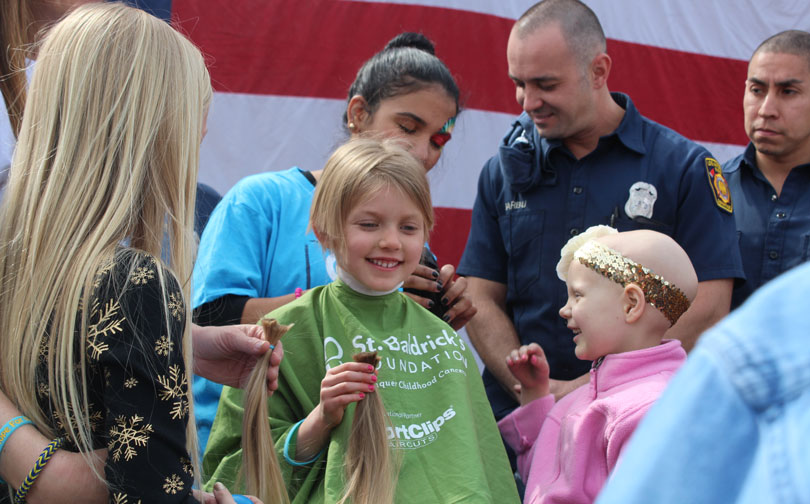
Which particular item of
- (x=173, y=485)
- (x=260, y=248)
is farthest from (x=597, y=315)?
(x=173, y=485)

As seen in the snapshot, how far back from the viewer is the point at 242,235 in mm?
2342

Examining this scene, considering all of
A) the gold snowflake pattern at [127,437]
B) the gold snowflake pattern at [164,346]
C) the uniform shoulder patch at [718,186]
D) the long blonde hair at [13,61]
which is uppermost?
the long blonde hair at [13,61]

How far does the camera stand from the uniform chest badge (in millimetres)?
2889

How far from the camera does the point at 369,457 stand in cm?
184

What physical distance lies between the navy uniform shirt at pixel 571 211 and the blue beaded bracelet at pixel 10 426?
1.92m

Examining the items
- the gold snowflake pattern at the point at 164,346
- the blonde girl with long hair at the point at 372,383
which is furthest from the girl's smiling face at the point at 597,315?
the gold snowflake pattern at the point at 164,346

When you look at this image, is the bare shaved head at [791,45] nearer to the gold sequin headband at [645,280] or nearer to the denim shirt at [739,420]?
the gold sequin headband at [645,280]

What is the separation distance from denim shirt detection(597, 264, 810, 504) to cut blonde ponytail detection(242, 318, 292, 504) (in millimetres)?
1342

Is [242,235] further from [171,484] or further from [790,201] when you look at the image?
[790,201]

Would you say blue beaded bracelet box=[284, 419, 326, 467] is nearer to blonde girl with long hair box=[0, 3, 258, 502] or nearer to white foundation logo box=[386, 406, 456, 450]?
white foundation logo box=[386, 406, 456, 450]

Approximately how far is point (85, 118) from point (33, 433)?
564mm

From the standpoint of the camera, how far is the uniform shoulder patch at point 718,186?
2.92m

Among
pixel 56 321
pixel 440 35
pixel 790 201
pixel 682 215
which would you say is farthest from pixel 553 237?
pixel 56 321

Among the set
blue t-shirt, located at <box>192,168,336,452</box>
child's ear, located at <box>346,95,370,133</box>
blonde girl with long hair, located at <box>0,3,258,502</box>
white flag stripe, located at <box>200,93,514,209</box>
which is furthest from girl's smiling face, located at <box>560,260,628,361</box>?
white flag stripe, located at <box>200,93,514,209</box>
